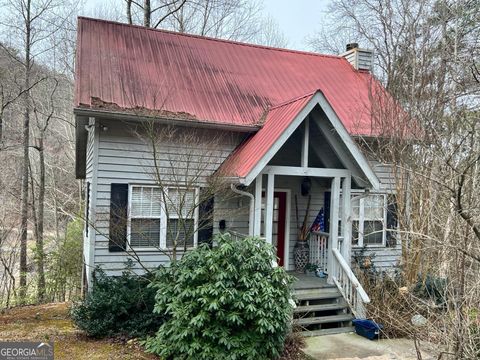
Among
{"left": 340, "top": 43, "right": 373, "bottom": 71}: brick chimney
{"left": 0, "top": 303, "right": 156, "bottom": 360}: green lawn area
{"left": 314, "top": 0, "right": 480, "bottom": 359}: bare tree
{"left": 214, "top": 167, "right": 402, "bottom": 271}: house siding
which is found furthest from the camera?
{"left": 340, "top": 43, "right": 373, "bottom": 71}: brick chimney

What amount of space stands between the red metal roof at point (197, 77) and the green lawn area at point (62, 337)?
14.5 ft

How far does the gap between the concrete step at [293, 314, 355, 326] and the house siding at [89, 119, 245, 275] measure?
3142mm

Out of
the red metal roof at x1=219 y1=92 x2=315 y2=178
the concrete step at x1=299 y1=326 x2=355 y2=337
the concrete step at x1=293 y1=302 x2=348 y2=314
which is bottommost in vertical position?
the concrete step at x1=299 y1=326 x2=355 y2=337

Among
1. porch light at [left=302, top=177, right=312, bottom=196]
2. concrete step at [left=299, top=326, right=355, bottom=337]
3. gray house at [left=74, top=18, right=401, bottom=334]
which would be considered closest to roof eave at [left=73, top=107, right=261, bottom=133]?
gray house at [left=74, top=18, right=401, bottom=334]

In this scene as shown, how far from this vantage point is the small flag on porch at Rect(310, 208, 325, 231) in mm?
9930

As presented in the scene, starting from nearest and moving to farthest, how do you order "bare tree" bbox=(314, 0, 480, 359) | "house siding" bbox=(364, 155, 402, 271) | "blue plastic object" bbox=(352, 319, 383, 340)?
"bare tree" bbox=(314, 0, 480, 359), "blue plastic object" bbox=(352, 319, 383, 340), "house siding" bbox=(364, 155, 402, 271)

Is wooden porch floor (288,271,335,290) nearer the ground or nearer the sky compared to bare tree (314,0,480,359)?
nearer the ground

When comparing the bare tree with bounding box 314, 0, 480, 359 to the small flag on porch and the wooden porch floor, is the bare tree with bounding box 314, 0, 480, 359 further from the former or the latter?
the small flag on porch

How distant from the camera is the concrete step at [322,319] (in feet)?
25.4

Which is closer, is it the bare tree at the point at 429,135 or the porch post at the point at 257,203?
the bare tree at the point at 429,135

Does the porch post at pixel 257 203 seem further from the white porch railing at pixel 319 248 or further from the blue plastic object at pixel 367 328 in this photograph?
the blue plastic object at pixel 367 328

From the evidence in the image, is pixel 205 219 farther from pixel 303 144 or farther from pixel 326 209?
pixel 326 209

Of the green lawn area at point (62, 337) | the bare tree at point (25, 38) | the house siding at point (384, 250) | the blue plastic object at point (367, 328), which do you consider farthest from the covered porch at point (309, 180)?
the bare tree at point (25, 38)

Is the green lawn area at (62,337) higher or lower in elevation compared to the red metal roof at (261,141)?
lower
